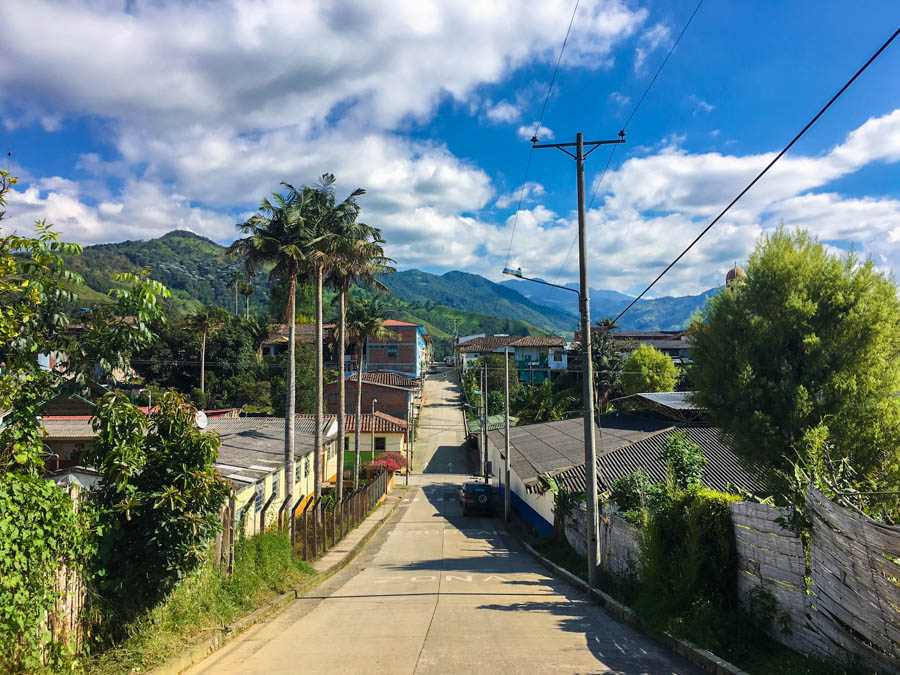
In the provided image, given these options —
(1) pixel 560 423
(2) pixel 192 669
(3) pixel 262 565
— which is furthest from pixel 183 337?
(2) pixel 192 669

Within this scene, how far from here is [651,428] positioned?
1185 inches

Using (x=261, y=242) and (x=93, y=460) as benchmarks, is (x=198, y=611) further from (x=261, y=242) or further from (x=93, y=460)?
(x=261, y=242)

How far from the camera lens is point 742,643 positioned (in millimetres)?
7660

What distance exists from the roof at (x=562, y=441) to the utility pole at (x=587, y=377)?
396 inches

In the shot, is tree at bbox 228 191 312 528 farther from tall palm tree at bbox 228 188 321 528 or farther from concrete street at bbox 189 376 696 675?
concrete street at bbox 189 376 696 675

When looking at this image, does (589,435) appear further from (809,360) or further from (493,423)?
(493,423)

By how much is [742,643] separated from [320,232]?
828 inches

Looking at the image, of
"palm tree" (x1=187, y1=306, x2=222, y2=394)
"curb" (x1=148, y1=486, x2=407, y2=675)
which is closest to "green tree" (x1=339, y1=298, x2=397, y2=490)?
"curb" (x1=148, y1=486, x2=407, y2=675)

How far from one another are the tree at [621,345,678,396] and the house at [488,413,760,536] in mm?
23878

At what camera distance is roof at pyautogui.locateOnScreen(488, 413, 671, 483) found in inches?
1025

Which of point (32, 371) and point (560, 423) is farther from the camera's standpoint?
point (560, 423)

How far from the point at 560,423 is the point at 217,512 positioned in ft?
111

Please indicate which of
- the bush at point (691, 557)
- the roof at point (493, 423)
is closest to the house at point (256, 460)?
the bush at point (691, 557)

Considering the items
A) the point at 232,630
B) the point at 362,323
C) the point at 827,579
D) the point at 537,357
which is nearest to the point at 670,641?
the point at 827,579
